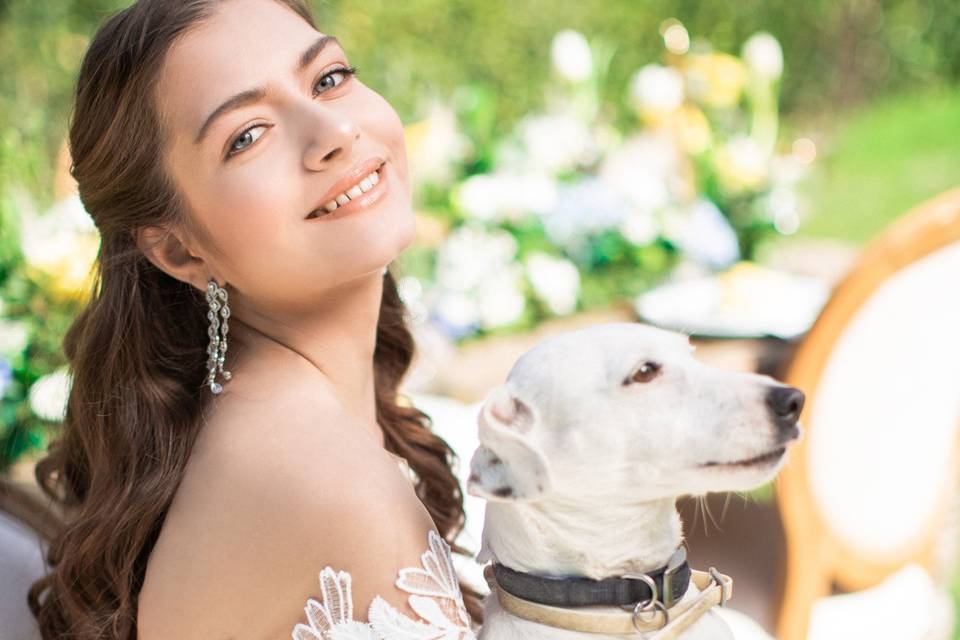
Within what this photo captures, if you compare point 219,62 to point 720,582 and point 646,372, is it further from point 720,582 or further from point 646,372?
point 720,582

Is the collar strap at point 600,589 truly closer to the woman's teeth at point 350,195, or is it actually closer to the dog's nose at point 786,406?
the dog's nose at point 786,406

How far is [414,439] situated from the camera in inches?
78.5

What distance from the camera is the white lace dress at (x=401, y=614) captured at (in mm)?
1359

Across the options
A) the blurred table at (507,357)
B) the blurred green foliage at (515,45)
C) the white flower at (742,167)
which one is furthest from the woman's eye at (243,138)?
the blurred green foliage at (515,45)

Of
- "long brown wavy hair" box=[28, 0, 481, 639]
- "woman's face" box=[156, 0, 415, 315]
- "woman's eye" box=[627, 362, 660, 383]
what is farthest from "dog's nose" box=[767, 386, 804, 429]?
"long brown wavy hair" box=[28, 0, 481, 639]

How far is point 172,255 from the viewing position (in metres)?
1.64

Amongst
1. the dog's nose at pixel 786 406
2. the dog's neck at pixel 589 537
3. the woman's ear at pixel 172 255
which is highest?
the woman's ear at pixel 172 255

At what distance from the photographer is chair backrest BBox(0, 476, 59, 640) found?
1.77 metres

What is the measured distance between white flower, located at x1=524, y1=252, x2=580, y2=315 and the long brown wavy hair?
1531 millimetres

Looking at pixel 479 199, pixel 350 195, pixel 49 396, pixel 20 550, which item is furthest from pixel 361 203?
pixel 479 199

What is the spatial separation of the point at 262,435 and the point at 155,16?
2.00 ft

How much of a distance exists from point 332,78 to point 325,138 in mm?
189

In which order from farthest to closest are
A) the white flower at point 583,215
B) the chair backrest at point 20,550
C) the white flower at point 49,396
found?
the white flower at point 583,215 → the white flower at point 49,396 → the chair backrest at point 20,550

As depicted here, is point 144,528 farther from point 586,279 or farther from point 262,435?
point 586,279
